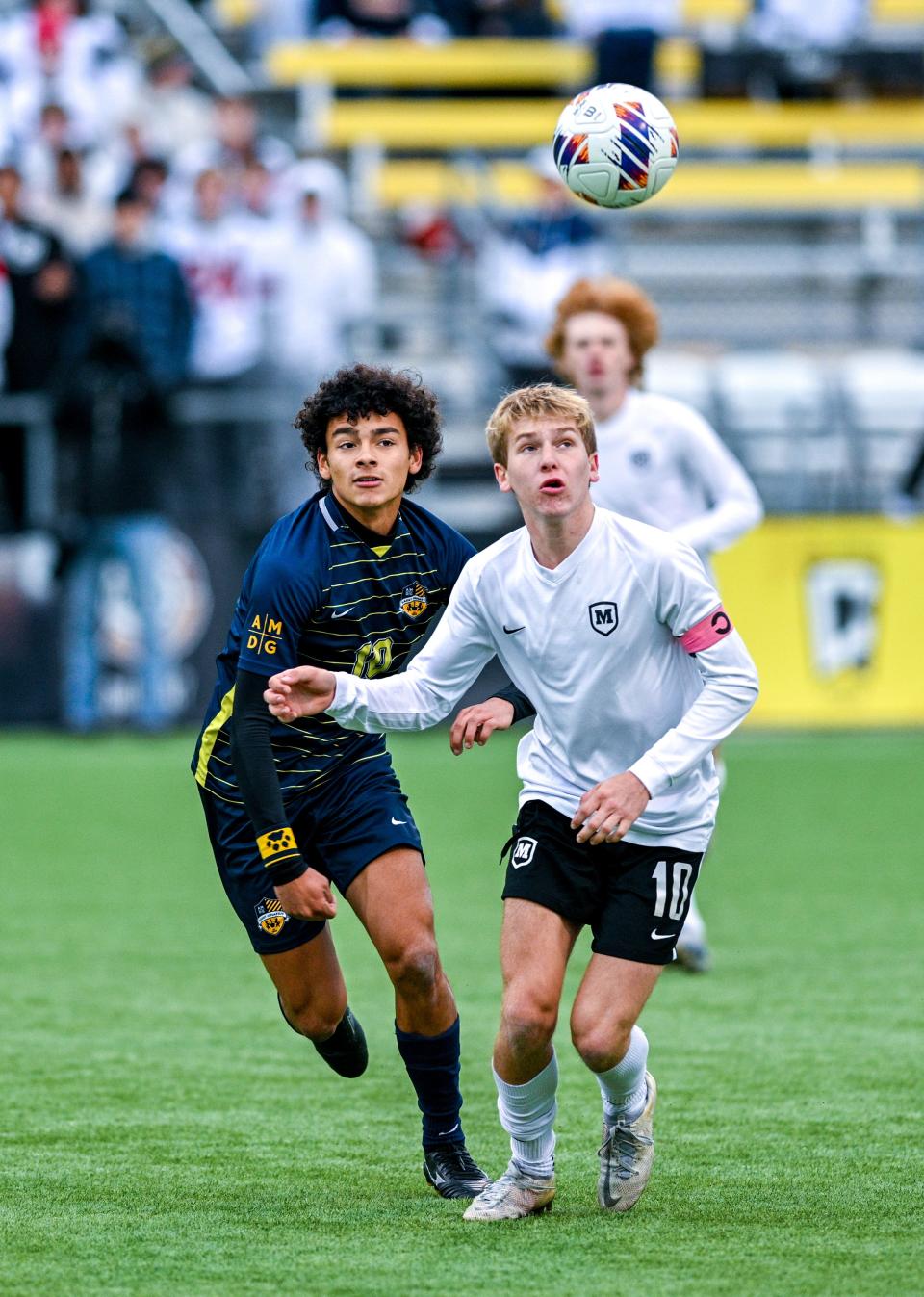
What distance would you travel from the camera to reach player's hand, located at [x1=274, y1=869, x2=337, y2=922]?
4.84m

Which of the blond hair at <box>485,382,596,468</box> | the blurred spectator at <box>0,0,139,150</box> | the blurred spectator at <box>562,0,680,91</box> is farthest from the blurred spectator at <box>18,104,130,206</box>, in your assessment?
the blond hair at <box>485,382,596,468</box>

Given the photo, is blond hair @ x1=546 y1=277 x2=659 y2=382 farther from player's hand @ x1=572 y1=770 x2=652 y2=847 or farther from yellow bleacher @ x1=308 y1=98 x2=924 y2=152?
yellow bleacher @ x1=308 y1=98 x2=924 y2=152

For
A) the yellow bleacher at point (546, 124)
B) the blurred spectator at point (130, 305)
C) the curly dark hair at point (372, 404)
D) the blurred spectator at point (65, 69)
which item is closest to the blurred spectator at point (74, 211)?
the blurred spectator at point (130, 305)

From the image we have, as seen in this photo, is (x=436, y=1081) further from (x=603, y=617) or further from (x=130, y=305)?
(x=130, y=305)

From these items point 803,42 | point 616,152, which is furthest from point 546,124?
point 616,152

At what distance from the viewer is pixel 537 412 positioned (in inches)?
191

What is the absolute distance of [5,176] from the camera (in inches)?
591

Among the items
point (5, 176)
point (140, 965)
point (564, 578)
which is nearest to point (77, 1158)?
point (564, 578)

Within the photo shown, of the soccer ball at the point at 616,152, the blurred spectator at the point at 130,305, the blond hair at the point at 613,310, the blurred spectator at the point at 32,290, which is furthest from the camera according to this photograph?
the blurred spectator at the point at 32,290

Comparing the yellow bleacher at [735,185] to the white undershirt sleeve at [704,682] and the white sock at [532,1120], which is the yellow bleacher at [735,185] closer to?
the white undershirt sleeve at [704,682]

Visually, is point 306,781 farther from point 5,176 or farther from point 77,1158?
point 5,176

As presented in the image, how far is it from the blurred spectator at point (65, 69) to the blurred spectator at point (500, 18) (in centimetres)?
406

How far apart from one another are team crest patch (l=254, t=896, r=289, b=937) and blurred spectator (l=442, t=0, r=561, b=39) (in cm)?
1639

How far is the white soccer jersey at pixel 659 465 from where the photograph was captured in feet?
26.4
